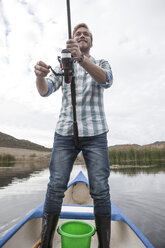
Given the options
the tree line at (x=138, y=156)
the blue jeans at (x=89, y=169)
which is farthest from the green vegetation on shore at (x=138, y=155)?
the blue jeans at (x=89, y=169)

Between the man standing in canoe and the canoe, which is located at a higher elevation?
the man standing in canoe

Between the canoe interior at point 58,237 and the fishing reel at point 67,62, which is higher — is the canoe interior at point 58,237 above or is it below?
below

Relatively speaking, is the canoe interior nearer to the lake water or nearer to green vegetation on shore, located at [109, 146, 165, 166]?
the lake water

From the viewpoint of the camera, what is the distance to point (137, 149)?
17359mm

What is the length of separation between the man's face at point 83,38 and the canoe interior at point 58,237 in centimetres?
241

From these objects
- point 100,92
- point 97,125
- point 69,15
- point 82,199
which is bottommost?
point 82,199

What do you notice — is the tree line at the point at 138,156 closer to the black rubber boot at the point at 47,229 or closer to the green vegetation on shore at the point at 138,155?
the green vegetation on shore at the point at 138,155

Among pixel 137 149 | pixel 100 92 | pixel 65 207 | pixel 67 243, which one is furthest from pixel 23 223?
pixel 137 149

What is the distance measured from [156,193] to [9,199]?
5704mm

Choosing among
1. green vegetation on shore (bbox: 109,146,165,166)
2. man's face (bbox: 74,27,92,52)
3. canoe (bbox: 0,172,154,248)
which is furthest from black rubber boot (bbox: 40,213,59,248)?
green vegetation on shore (bbox: 109,146,165,166)

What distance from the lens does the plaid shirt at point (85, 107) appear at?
184 centimetres

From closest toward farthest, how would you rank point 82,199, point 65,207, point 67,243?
1. point 67,243
2. point 65,207
3. point 82,199

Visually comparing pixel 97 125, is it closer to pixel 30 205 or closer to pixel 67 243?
pixel 67 243

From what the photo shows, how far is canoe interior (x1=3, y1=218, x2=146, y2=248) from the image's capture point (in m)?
2.04
